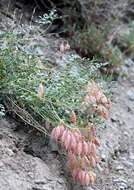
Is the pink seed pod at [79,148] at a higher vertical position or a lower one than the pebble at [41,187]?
higher

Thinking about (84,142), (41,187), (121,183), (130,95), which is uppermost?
(84,142)

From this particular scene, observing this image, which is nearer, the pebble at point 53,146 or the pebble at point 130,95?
the pebble at point 53,146

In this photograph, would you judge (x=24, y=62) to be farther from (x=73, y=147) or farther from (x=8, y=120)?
(x=73, y=147)

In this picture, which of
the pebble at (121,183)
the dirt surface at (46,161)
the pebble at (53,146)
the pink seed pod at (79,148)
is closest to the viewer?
the pink seed pod at (79,148)

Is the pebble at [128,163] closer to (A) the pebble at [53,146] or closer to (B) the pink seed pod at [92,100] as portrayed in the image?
(A) the pebble at [53,146]

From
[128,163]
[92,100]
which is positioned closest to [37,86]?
[92,100]

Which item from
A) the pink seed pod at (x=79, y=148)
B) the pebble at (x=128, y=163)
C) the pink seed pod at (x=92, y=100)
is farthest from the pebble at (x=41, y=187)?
the pebble at (x=128, y=163)

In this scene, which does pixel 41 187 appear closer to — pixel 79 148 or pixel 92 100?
pixel 79 148

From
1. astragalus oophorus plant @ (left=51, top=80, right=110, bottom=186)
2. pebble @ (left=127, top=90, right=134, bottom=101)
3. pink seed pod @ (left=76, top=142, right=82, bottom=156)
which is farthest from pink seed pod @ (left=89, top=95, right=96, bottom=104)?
pebble @ (left=127, top=90, right=134, bottom=101)

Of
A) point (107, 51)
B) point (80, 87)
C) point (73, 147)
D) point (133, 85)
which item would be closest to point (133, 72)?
point (133, 85)
